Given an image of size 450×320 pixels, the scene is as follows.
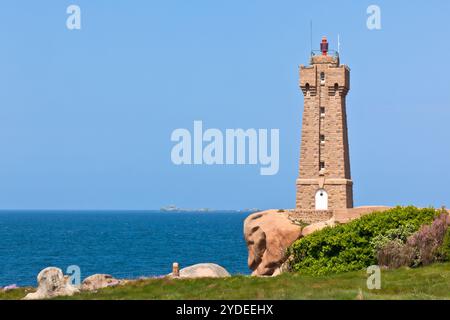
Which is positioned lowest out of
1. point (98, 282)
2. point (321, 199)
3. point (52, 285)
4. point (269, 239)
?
point (98, 282)

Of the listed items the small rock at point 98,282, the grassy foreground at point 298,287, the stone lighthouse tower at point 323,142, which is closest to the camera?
the grassy foreground at point 298,287

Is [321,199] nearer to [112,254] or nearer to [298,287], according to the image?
[298,287]

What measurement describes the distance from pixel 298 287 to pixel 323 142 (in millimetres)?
32070

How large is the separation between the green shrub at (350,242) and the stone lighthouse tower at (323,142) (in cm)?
Result: 1728

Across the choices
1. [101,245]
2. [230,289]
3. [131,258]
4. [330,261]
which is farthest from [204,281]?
[101,245]

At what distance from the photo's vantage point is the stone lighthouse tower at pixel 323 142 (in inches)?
2670

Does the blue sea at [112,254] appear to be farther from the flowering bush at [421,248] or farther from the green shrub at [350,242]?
the flowering bush at [421,248]

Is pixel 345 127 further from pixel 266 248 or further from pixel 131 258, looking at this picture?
pixel 131 258

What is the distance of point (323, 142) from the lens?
68.4m

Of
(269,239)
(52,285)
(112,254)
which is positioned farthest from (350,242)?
(112,254)

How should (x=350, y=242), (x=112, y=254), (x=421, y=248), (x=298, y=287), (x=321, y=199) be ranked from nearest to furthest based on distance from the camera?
(x=298, y=287) < (x=421, y=248) < (x=350, y=242) < (x=321, y=199) < (x=112, y=254)

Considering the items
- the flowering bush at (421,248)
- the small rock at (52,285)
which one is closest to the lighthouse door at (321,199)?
the flowering bush at (421,248)

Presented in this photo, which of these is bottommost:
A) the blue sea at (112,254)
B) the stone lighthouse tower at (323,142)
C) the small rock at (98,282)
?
the blue sea at (112,254)

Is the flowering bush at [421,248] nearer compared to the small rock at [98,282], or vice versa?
the flowering bush at [421,248]
